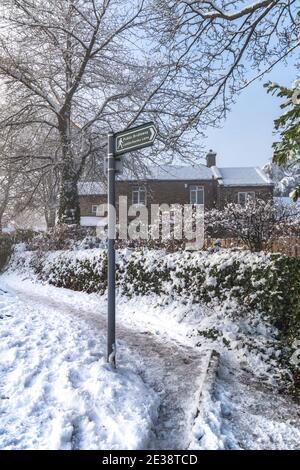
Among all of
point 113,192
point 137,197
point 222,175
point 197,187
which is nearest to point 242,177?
point 222,175

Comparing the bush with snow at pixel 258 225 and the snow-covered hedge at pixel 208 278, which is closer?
the snow-covered hedge at pixel 208 278

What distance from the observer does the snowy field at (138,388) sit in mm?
3400

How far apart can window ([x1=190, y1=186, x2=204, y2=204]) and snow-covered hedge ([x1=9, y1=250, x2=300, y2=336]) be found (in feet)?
66.6

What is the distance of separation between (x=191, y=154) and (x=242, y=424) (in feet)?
38.4

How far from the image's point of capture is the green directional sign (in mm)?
4273

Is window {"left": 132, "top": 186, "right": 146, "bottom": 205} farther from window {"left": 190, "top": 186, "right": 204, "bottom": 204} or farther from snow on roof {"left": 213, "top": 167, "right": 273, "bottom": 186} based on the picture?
snow on roof {"left": 213, "top": 167, "right": 273, "bottom": 186}

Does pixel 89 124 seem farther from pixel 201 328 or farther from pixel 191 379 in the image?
pixel 191 379

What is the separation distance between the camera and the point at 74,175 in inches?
585

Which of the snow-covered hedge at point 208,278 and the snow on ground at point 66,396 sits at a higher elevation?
the snow-covered hedge at point 208,278

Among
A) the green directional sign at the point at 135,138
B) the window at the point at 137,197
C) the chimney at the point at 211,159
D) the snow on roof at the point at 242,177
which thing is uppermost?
the chimney at the point at 211,159

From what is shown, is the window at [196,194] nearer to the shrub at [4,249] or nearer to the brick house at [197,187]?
the brick house at [197,187]

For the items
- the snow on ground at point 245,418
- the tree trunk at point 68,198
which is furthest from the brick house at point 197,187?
the snow on ground at point 245,418

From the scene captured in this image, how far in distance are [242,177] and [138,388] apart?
29.2 metres

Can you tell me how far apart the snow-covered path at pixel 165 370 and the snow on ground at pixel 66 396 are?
0.52ft
